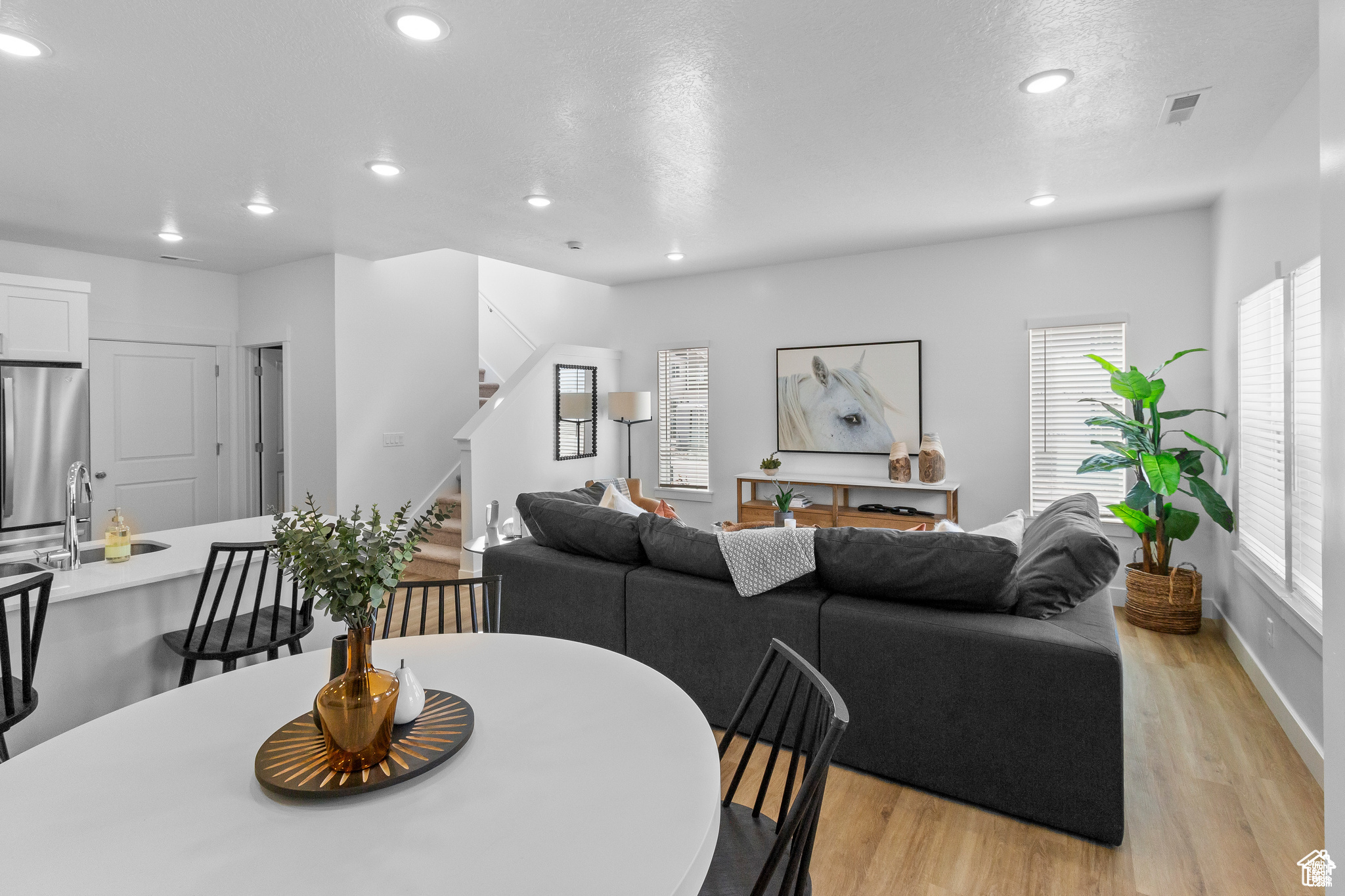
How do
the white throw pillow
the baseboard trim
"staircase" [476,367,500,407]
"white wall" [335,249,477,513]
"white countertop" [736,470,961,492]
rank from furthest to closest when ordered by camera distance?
1. "staircase" [476,367,500,407]
2. "white wall" [335,249,477,513]
3. "white countertop" [736,470,961,492]
4. the white throw pillow
5. the baseboard trim

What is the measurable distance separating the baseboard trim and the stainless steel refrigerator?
20.2ft

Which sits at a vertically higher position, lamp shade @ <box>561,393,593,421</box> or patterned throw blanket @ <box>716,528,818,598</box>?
lamp shade @ <box>561,393,593,421</box>

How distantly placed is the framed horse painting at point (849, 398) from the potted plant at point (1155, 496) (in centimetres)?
132

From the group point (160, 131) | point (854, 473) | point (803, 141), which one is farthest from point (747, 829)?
point (854, 473)

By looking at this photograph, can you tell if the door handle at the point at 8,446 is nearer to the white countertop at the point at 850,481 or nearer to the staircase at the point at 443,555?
the staircase at the point at 443,555

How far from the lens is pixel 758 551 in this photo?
2562mm

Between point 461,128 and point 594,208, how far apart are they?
4.16 ft

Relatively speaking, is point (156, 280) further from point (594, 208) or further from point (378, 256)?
point (594, 208)

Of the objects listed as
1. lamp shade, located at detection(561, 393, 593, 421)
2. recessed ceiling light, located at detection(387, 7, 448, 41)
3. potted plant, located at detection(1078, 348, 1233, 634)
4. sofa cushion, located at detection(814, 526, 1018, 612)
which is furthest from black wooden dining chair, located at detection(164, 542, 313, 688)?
potted plant, located at detection(1078, 348, 1233, 634)

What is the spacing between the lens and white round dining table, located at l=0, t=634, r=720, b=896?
34.1 inches

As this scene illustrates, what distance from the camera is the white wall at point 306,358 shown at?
16.8 feet

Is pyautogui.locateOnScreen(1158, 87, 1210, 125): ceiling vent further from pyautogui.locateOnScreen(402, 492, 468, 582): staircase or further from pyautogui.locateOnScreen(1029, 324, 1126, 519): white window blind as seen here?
pyautogui.locateOnScreen(402, 492, 468, 582): staircase

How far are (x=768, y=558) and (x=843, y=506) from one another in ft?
9.81

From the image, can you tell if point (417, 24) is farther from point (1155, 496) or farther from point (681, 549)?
point (1155, 496)
